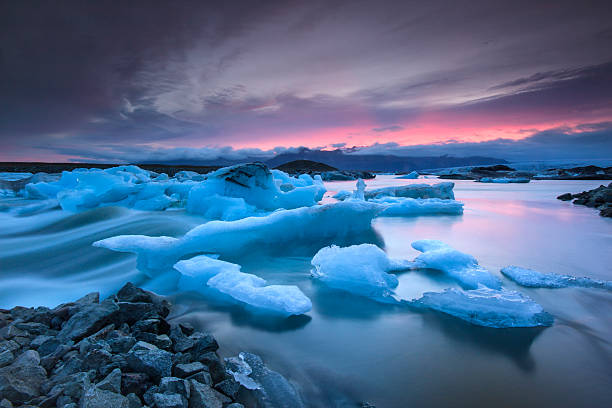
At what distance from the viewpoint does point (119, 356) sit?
1540 mm

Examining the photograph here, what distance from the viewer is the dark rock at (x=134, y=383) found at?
4.47ft

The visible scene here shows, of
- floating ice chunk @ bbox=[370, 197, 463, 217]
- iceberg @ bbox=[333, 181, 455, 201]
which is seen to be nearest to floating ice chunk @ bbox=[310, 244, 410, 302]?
floating ice chunk @ bbox=[370, 197, 463, 217]

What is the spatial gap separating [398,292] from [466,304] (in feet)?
2.29

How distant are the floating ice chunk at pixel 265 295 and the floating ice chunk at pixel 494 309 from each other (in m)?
1.17

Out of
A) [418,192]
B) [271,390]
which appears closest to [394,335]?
[271,390]

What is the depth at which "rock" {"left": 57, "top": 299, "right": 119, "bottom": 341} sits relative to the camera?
1.80 m

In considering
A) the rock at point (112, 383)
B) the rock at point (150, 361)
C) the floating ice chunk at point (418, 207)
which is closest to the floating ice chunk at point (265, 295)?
the rock at point (150, 361)

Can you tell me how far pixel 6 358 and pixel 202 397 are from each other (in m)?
1.15

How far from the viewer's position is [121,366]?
58.5 inches

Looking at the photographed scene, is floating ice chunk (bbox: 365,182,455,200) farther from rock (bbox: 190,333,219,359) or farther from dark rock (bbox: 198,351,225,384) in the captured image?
dark rock (bbox: 198,351,225,384)

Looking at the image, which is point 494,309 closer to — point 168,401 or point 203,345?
point 203,345

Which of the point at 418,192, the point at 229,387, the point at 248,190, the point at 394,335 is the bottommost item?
the point at 394,335

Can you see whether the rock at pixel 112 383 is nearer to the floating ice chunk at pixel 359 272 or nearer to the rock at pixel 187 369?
the rock at pixel 187 369

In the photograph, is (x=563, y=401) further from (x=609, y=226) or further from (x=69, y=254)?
(x=609, y=226)
